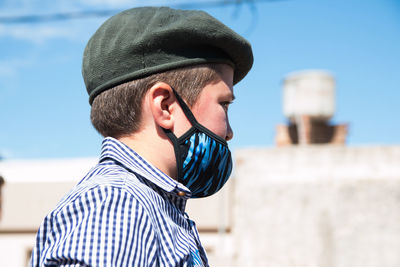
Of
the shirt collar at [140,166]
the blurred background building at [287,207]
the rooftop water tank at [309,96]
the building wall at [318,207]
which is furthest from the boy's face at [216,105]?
the rooftop water tank at [309,96]

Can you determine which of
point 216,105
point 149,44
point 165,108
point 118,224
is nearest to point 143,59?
point 149,44

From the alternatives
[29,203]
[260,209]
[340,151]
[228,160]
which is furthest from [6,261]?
[228,160]

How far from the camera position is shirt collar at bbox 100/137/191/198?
1.62m

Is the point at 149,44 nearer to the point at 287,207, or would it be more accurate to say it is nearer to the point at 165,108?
the point at 165,108

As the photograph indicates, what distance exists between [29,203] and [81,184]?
13.5 meters

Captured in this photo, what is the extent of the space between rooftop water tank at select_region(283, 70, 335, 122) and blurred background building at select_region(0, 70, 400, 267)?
3303mm

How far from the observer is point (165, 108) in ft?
5.75

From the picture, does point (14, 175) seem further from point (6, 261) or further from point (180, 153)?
point (180, 153)

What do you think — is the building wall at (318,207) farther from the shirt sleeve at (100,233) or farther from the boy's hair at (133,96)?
the shirt sleeve at (100,233)

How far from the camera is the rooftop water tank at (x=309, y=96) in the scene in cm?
1756

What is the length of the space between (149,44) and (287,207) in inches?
500

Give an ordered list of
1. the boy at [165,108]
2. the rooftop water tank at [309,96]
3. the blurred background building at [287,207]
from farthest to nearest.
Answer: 1. the rooftop water tank at [309,96]
2. the blurred background building at [287,207]
3. the boy at [165,108]

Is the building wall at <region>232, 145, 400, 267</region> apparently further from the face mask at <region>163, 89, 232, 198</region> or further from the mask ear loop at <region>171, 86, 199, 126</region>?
the mask ear loop at <region>171, 86, 199, 126</region>

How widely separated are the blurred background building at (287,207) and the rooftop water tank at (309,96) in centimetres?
330
